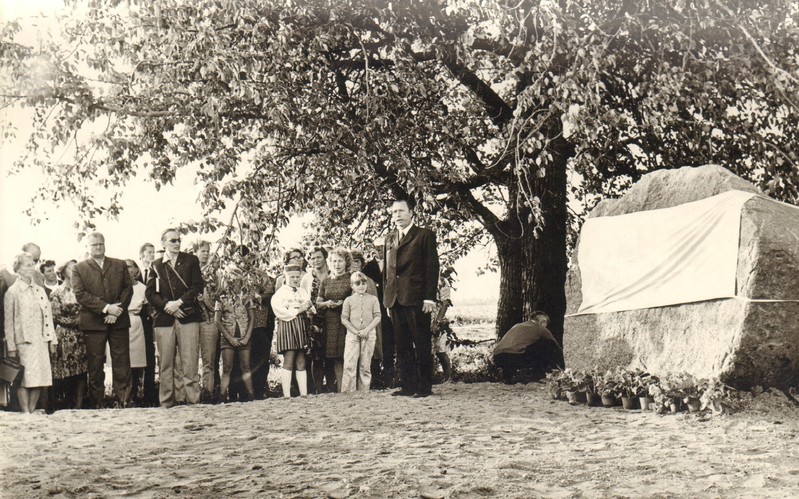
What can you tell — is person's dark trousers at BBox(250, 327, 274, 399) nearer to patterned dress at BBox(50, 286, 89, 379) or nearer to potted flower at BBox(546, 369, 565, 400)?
patterned dress at BBox(50, 286, 89, 379)

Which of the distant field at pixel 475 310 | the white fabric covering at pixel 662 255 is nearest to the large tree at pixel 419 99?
the white fabric covering at pixel 662 255

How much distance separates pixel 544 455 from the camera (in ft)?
18.2

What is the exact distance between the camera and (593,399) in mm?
8055

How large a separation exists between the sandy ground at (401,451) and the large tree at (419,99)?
2303 mm

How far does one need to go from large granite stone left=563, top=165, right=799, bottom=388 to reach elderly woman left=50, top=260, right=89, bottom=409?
17.8ft

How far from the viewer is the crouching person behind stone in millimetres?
9883

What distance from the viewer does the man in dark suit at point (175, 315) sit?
27.2 feet

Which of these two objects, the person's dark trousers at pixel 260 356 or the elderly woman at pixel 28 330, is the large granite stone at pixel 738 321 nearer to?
the person's dark trousers at pixel 260 356

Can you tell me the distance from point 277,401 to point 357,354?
1.08 m

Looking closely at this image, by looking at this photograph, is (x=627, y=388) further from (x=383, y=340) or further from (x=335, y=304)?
(x=335, y=304)

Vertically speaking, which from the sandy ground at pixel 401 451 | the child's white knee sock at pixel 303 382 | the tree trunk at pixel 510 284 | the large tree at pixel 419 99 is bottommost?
the sandy ground at pixel 401 451

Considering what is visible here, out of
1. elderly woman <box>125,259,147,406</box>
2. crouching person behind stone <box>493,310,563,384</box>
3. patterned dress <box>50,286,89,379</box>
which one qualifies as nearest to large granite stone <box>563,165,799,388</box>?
crouching person behind stone <box>493,310,563,384</box>

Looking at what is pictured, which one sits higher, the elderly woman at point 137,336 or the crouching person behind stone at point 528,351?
the elderly woman at point 137,336

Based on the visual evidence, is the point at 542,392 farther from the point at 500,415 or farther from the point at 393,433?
the point at 393,433
